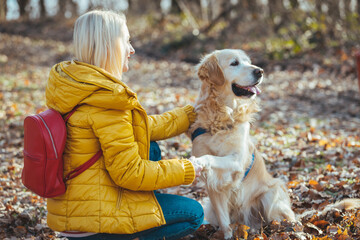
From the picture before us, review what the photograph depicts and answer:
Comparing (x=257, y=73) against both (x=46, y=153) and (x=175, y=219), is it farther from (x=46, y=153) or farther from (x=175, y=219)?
(x=46, y=153)

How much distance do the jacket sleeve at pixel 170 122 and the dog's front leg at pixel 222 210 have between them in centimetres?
63

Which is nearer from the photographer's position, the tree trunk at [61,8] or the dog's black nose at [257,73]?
the dog's black nose at [257,73]

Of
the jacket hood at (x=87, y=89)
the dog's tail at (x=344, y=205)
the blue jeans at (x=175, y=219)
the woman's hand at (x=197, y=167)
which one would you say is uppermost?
the jacket hood at (x=87, y=89)

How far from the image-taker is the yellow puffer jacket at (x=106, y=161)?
2.35 m

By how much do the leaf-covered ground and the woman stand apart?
0.99m

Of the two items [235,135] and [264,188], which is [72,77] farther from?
[264,188]

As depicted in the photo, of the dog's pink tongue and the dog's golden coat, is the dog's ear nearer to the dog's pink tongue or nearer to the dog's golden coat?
the dog's golden coat

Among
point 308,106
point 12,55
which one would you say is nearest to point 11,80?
point 12,55

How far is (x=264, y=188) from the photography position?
11.3 feet

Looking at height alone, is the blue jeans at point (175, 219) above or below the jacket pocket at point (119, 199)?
below

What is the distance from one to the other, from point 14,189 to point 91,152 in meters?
2.37

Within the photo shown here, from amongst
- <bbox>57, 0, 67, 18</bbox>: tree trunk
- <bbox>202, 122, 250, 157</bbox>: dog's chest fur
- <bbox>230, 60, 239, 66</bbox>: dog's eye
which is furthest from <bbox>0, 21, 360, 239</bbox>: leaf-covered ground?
<bbox>57, 0, 67, 18</bbox>: tree trunk

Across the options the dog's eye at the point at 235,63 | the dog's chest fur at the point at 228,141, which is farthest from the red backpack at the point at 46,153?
the dog's eye at the point at 235,63

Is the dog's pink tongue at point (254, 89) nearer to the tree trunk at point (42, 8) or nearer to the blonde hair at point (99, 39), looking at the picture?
the blonde hair at point (99, 39)
